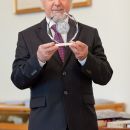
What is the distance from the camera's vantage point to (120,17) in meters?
2.39

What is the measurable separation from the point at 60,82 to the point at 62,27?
0.19m

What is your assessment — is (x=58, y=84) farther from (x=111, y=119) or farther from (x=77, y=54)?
(x=111, y=119)

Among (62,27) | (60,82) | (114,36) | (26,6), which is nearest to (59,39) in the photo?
(62,27)

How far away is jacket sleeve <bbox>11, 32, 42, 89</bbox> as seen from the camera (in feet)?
4.10

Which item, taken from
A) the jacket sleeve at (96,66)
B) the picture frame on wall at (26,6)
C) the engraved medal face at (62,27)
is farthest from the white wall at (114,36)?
the engraved medal face at (62,27)

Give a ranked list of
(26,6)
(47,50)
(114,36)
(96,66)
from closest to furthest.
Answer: (47,50) → (96,66) → (114,36) → (26,6)

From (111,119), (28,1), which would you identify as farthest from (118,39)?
(28,1)

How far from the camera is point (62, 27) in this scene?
132 cm

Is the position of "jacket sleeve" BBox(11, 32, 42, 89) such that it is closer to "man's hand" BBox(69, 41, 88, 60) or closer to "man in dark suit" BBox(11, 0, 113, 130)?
"man in dark suit" BBox(11, 0, 113, 130)

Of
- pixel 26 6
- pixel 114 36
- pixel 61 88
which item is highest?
pixel 26 6

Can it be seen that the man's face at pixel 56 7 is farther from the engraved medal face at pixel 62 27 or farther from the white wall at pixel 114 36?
the white wall at pixel 114 36

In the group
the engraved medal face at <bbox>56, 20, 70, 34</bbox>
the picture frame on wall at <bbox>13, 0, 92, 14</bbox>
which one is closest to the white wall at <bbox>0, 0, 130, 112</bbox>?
the picture frame on wall at <bbox>13, 0, 92, 14</bbox>

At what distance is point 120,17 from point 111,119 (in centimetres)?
69

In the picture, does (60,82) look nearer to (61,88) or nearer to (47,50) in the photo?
(61,88)
